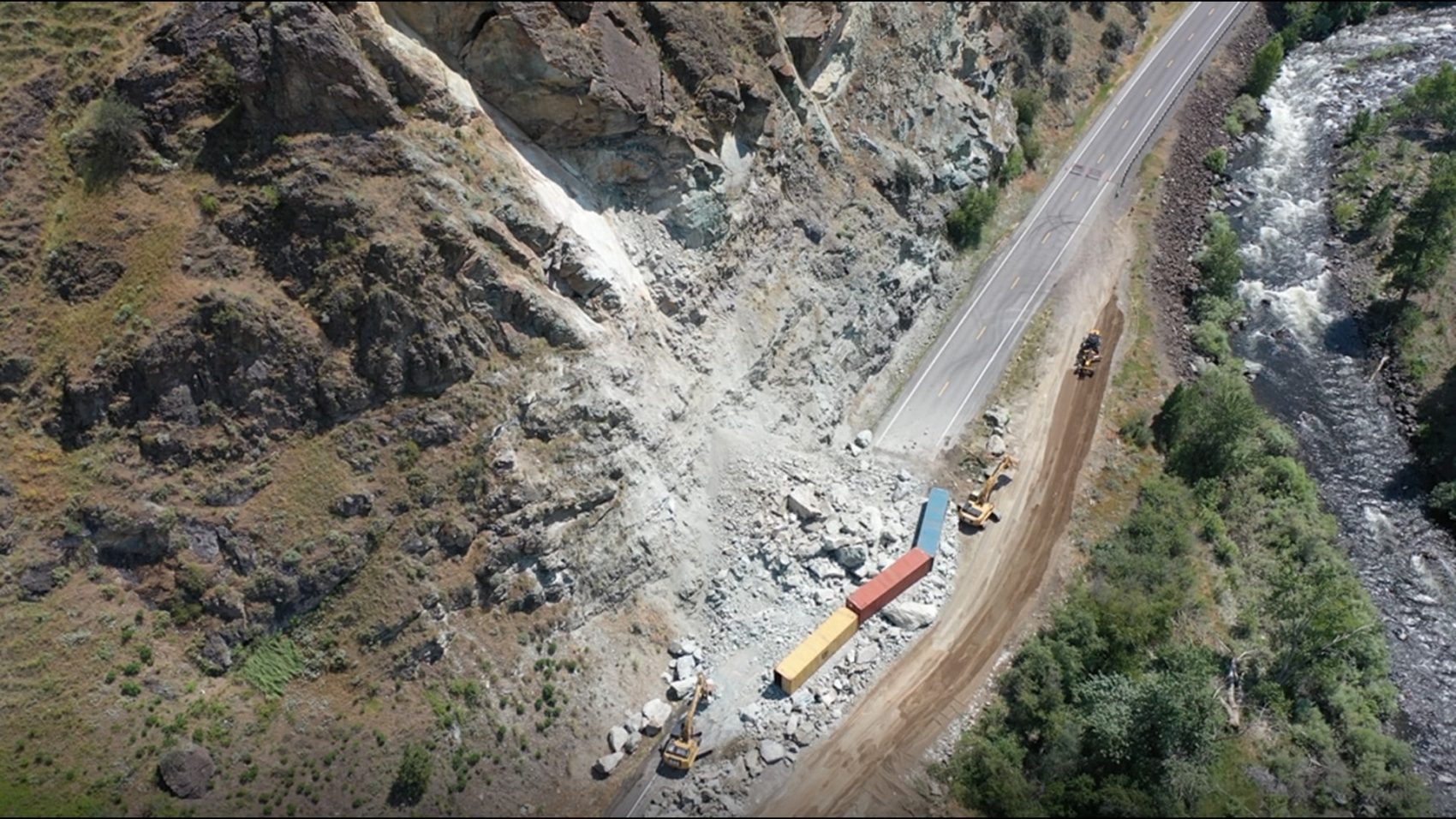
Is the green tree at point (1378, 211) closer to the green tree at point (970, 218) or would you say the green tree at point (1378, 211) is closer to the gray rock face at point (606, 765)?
the green tree at point (970, 218)

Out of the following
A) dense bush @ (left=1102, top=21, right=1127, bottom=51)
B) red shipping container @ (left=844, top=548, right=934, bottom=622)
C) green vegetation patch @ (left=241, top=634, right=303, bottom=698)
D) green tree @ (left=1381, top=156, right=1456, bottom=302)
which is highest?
dense bush @ (left=1102, top=21, right=1127, bottom=51)

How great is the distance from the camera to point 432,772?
36.2 m

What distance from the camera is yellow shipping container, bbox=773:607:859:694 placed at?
40438mm

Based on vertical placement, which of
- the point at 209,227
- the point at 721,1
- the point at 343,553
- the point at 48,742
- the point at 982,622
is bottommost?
the point at 982,622

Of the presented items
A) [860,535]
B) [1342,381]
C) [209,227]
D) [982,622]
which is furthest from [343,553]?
[1342,381]

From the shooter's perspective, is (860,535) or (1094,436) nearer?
(860,535)

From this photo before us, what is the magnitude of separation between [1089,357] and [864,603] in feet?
74.4

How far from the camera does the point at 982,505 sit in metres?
47.9

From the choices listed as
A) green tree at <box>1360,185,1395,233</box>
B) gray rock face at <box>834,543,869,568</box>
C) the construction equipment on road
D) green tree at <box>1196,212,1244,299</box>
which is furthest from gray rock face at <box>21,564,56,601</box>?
green tree at <box>1360,185,1395,233</box>

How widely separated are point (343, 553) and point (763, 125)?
30.1 m

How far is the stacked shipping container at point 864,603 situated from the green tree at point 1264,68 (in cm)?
5028

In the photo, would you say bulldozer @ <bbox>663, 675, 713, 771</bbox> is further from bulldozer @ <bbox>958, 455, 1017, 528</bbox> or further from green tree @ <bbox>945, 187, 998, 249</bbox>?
green tree @ <bbox>945, 187, 998, 249</bbox>

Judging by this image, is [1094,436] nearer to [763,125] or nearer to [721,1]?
[763,125]

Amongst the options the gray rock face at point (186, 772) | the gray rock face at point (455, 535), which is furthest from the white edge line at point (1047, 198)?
the gray rock face at point (186, 772)
